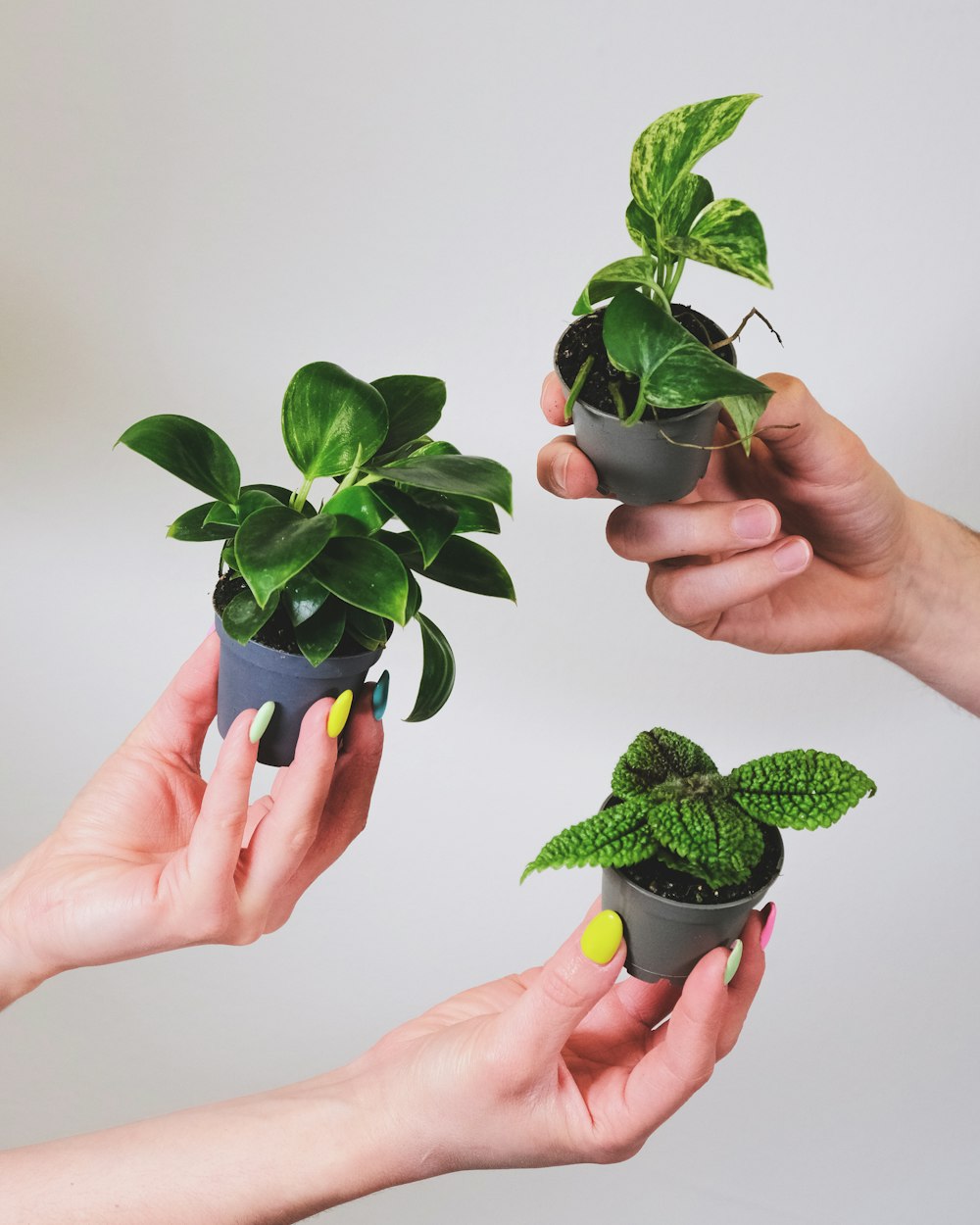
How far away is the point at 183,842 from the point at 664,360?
0.82 metres

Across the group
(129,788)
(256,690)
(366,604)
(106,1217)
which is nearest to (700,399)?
(366,604)

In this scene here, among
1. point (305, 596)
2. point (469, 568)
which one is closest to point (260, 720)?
point (305, 596)

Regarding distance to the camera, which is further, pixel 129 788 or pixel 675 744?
pixel 129 788

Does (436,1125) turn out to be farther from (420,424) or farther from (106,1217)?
(420,424)

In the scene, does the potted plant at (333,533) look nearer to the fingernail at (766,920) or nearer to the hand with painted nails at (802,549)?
the hand with painted nails at (802,549)

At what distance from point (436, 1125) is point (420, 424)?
2.26 feet

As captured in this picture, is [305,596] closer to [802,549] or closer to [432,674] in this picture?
[432,674]

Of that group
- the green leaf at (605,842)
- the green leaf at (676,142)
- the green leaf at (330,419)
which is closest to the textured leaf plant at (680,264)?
the green leaf at (676,142)

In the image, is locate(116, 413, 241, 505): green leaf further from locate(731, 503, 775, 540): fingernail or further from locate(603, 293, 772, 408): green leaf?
locate(731, 503, 775, 540): fingernail

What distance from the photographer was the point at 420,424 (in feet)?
3.88

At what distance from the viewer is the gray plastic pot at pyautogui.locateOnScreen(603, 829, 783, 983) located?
101 cm

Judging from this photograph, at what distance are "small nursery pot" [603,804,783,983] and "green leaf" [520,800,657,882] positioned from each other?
4 centimetres

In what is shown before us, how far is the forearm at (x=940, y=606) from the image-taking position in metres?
1.54

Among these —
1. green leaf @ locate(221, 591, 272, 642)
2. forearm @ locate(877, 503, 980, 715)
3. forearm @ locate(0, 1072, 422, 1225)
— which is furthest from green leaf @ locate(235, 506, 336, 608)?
forearm @ locate(877, 503, 980, 715)
